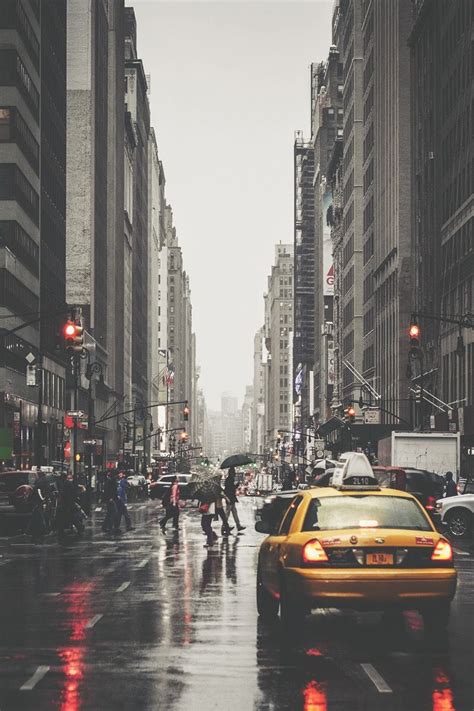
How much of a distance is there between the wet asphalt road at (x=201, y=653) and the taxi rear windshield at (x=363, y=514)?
4.35 feet

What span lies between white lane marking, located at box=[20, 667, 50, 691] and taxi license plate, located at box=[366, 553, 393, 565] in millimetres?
3854

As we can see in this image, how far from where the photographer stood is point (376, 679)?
13.1 metres

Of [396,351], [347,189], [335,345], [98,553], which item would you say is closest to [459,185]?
[396,351]

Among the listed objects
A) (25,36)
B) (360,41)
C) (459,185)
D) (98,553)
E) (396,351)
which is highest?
(360,41)

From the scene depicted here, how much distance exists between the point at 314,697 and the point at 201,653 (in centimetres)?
323

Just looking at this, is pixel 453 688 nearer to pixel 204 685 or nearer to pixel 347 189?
pixel 204 685

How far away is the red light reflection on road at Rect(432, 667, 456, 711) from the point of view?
11.6 meters

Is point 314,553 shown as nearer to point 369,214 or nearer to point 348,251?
point 369,214

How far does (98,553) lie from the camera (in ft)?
112

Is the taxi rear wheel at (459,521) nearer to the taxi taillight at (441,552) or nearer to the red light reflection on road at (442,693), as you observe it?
the taxi taillight at (441,552)

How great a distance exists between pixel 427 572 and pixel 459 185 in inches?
3090

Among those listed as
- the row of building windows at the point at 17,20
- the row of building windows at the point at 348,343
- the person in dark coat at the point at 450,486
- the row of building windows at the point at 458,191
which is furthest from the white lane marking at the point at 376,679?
the row of building windows at the point at 348,343

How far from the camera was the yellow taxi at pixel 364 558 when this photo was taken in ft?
50.7

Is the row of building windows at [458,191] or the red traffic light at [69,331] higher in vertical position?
the row of building windows at [458,191]
